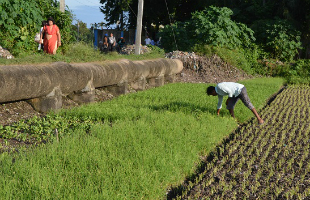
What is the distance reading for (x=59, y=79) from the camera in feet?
24.0

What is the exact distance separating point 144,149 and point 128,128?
3.11 ft

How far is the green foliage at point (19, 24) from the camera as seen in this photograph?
10719mm

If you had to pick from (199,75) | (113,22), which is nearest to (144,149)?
(199,75)

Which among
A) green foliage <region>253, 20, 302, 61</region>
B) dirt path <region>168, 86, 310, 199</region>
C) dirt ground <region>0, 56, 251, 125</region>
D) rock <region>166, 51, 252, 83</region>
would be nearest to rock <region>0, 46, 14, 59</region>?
dirt ground <region>0, 56, 251, 125</region>

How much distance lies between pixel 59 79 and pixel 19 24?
5066 millimetres

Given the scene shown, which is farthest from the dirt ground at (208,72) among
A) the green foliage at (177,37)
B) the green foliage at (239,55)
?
the green foliage at (177,37)

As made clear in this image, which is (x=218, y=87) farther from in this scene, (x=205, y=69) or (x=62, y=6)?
(x=205, y=69)

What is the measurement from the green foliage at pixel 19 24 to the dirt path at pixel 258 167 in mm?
7772

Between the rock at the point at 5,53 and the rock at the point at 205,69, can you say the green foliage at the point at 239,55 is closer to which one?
the rock at the point at 205,69

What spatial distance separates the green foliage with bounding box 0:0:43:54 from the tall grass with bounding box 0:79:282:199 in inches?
219

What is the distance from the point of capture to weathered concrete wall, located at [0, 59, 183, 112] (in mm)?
6293

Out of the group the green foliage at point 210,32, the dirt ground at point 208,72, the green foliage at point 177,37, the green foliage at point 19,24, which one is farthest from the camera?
the green foliage at point 177,37

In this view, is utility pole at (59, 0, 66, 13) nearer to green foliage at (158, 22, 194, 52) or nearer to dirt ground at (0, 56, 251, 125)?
dirt ground at (0, 56, 251, 125)

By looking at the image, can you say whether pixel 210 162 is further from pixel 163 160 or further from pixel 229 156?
pixel 163 160
